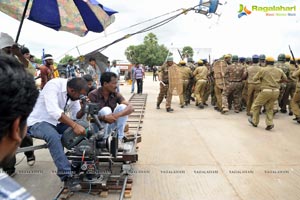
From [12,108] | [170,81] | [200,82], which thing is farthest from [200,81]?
[12,108]

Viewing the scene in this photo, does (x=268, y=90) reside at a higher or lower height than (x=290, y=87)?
higher

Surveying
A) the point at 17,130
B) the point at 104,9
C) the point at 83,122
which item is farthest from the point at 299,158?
the point at 17,130

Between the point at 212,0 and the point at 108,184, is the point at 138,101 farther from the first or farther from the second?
the point at 108,184

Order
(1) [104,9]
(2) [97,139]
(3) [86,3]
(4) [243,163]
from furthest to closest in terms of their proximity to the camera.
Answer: (1) [104,9]
(3) [86,3]
(4) [243,163]
(2) [97,139]

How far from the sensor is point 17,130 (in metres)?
1.01

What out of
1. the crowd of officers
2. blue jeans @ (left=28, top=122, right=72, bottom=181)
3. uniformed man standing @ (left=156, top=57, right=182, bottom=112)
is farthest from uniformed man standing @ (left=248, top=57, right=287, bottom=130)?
blue jeans @ (left=28, top=122, right=72, bottom=181)

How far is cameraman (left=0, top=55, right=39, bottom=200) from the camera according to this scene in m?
0.92

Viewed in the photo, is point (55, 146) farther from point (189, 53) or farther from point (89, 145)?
point (189, 53)

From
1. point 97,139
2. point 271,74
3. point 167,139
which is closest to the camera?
point 97,139

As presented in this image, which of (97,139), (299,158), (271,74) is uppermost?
(271,74)

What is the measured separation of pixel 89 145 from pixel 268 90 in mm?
5254

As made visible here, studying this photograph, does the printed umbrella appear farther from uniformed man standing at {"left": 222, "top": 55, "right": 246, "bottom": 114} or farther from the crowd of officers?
uniformed man standing at {"left": 222, "top": 55, "right": 246, "bottom": 114}

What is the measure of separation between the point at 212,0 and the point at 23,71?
7.86 meters

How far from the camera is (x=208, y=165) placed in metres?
5.11
